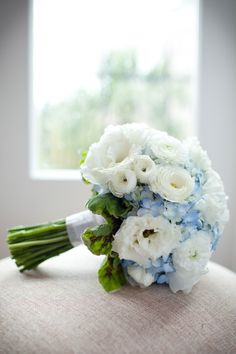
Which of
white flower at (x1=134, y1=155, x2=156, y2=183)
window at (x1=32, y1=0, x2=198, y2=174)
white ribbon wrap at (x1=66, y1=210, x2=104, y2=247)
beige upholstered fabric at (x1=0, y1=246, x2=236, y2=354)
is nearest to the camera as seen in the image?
beige upholstered fabric at (x1=0, y1=246, x2=236, y2=354)

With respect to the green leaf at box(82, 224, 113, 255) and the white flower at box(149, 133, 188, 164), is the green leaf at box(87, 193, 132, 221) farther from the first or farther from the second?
the white flower at box(149, 133, 188, 164)

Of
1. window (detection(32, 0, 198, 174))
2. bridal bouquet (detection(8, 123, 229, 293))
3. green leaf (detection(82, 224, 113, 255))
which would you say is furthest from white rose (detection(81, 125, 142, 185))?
window (detection(32, 0, 198, 174))

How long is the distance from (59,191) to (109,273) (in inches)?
35.5

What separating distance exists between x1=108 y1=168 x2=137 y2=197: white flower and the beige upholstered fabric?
24 cm

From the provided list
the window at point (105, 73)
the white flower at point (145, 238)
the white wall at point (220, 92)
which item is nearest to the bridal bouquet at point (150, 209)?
the white flower at point (145, 238)

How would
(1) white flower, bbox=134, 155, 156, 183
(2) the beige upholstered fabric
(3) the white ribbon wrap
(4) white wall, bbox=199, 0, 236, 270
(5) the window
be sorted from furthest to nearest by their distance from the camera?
(5) the window
(4) white wall, bbox=199, 0, 236, 270
(3) the white ribbon wrap
(1) white flower, bbox=134, 155, 156, 183
(2) the beige upholstered fabric

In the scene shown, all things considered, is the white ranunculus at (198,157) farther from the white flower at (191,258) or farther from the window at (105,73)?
the window at (105,73)

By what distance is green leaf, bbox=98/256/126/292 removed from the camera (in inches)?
30.3

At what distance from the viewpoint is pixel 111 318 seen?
0.67 meters

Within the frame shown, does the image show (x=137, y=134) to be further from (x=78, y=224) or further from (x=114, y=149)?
(x=78, y=224)

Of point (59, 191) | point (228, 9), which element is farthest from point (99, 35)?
point (59, 191)

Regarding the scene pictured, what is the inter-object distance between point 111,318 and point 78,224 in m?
0.31

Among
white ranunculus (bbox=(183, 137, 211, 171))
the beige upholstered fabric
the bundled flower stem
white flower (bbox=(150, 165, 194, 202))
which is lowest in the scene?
the beige upholstered fabric

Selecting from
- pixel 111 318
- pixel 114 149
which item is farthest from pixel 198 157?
pixel 111 318
